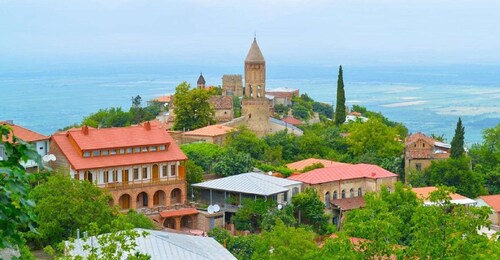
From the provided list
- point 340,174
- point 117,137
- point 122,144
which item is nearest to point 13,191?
point 122,144

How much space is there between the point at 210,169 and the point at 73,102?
434 ft

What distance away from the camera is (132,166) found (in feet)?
123

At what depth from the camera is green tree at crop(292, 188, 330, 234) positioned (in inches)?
1494

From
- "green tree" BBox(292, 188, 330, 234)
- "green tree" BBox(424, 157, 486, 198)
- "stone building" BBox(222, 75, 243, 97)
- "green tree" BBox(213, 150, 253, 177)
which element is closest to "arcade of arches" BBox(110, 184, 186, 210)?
"green tree" BBox(213, 150, 253, 177)

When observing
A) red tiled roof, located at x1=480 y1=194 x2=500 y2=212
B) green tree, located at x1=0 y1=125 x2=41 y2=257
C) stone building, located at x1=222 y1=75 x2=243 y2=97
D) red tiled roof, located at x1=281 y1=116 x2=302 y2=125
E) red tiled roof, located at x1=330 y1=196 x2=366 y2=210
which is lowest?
red tiled roof, located at x1=480 y1=194 x2=500 y2=212

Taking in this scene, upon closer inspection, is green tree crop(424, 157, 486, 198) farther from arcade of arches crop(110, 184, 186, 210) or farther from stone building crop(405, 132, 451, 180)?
arcade of arches crop(110, 184, 186, 210)

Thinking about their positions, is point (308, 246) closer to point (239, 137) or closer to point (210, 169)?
point (210, 169)

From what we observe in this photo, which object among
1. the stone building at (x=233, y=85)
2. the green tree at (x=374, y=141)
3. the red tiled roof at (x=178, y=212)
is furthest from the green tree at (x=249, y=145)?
the stone building at (x=233, y=85)

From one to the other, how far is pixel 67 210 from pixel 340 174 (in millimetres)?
16448

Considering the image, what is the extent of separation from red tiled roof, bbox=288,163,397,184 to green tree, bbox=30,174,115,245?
1277 centimetres

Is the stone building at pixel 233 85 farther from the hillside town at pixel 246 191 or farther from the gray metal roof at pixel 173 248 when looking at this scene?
the gray metal roof at pixel 173 248

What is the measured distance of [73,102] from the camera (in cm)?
17088

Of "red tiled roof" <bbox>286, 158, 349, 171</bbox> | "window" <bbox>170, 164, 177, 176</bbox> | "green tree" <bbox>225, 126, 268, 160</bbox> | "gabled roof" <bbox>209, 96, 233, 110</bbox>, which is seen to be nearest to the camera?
"window" <bbox>170, 164, 177, 176</bbox>

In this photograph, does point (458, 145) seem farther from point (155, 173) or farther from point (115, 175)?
point (115, 175)
